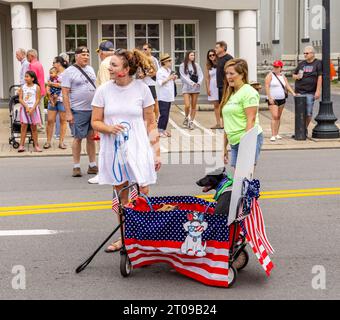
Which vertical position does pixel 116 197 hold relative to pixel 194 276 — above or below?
above

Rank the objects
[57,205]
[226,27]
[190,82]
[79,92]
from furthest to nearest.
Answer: [226,27]
[190,82]
[79,92]
[57,205]

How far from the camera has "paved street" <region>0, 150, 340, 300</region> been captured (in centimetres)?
573

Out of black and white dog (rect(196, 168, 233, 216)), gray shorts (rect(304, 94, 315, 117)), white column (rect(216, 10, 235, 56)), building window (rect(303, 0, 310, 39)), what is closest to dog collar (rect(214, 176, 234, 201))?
black and white dog (rect(196, 168, 233, 216))

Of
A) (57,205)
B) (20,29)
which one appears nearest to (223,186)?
(57,205)

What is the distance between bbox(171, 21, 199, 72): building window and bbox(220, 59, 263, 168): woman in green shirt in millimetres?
14653

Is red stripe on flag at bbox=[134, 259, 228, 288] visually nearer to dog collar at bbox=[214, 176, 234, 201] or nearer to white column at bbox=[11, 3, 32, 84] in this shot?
dog collar at bbox=[214, 176, 234, 201]

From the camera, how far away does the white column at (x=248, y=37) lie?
2005cm

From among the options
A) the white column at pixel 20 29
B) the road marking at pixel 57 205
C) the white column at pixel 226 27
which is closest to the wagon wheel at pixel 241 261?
the road marking at pixel 57 205

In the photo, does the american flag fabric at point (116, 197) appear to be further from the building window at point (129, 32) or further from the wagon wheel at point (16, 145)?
the building window at point (129, 32)

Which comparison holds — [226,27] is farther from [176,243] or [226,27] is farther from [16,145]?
[176,243]

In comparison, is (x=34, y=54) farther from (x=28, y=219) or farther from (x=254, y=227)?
(x=254, y=227)

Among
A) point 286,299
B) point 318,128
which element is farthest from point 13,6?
point 286,299

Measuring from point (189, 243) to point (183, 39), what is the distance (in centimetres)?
1692

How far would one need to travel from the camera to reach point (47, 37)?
18766 millimetres
